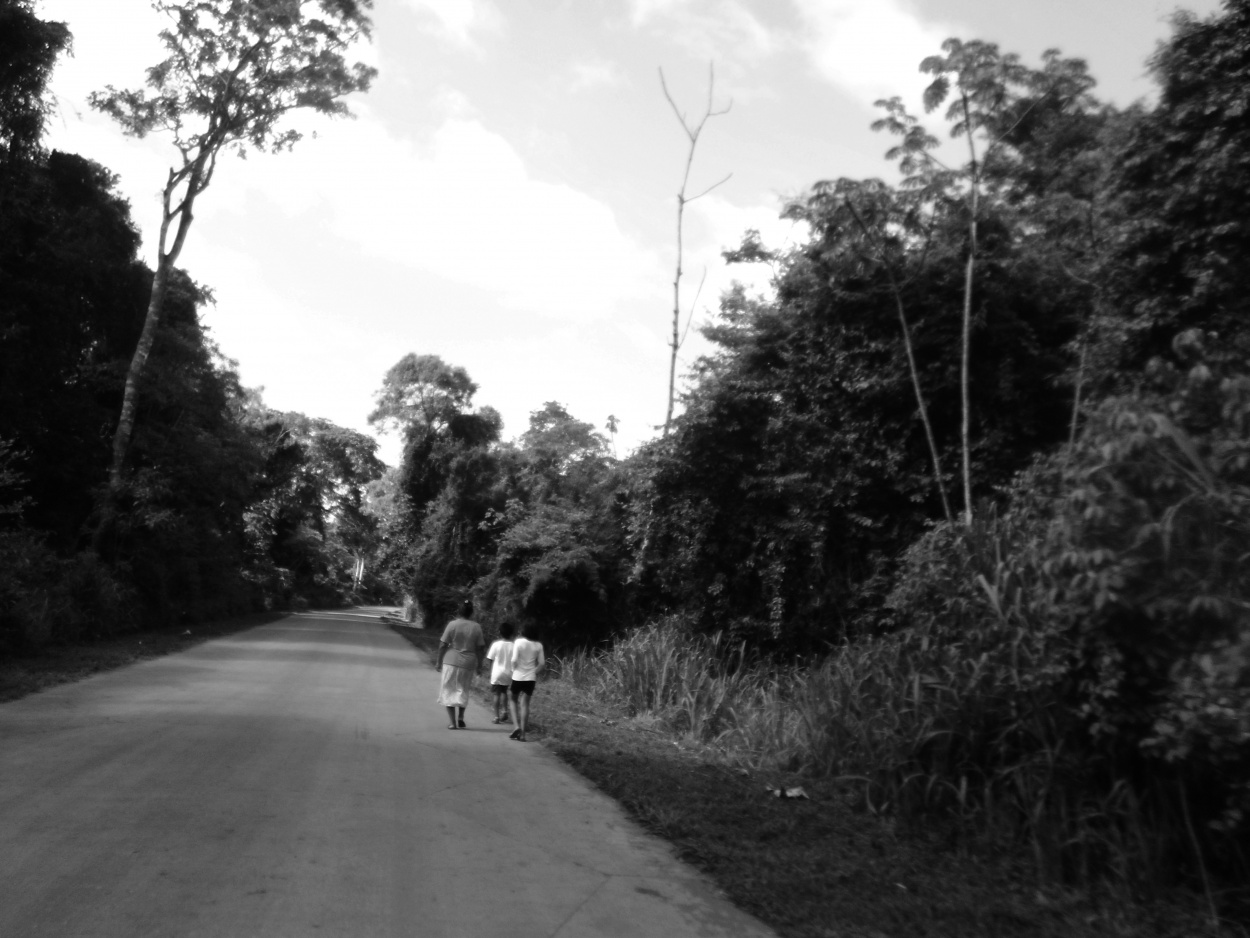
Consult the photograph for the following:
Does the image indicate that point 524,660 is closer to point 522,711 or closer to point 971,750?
point 522,711

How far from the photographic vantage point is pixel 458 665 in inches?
536

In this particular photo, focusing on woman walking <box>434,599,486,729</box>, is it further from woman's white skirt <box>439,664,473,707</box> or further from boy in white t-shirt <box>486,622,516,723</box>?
boy in white t-shirt <box>486,622,516,723</box>

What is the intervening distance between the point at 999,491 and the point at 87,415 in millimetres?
22314

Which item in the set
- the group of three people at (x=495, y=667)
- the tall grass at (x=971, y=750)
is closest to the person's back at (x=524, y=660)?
the group of three people at (x=495, y=667)

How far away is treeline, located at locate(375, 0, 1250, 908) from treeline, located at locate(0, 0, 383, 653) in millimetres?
9405

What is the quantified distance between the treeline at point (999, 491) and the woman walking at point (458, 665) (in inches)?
123

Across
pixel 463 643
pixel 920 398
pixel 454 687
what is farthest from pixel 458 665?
pixel 920 398

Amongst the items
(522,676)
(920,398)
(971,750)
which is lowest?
(971,750)

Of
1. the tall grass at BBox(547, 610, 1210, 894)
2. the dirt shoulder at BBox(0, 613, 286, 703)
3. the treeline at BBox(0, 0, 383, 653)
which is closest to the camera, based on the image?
the tall grass at BBox(547, 610, 1210, 894)

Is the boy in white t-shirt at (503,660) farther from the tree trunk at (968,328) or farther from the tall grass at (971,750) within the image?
the tree trunk at (968,328)

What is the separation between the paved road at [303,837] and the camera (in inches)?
212

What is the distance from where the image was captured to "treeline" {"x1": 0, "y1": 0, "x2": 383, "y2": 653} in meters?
20.8

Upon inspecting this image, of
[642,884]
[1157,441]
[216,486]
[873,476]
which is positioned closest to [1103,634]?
[1157,441]

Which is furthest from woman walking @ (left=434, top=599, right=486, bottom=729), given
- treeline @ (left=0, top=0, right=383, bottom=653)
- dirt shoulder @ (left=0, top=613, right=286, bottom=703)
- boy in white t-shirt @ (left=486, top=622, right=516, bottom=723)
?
treeline @ (left=0, top=0, right=383, bottom=653)
